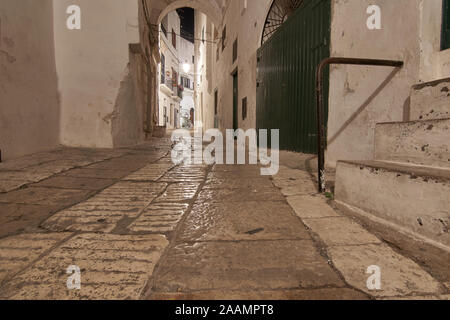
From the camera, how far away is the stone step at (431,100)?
4.96 feet

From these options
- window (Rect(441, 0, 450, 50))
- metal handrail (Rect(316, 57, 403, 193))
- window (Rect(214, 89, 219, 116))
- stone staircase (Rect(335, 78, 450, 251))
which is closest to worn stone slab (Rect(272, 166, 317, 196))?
metal handrail (Rect(316, 57, 403, 193))

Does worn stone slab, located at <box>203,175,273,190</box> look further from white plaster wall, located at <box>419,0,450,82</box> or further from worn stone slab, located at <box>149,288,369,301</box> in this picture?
white plaster wall, located at <box>419,0,450,82</box>

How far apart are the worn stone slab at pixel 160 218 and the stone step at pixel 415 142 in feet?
4.61

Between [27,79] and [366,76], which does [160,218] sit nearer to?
[366,76]

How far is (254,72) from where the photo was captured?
5.76m

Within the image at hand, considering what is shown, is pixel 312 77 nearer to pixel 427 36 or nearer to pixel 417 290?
pixel 427 36

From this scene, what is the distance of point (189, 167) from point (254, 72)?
12.0ft

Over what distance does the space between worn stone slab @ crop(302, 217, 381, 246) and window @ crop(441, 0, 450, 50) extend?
5.19 ft

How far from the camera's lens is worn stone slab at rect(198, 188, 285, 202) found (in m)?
1.75

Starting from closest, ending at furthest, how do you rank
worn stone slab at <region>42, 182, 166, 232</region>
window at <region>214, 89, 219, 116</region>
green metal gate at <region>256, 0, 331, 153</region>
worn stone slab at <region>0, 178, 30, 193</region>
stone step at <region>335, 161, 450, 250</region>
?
stone step at <region>335, 161, 450, 250</region>
worn stone slab at <region>42, 182, 166, 232</region>
worn stone slab at <region>0, 178, 30, 193</region>
green metal gate at <region>256, 0, 331, 153</region>
window at <region>214, 89, 219, 116</region>

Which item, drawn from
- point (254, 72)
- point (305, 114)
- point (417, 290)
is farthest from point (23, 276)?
point (254, 72)

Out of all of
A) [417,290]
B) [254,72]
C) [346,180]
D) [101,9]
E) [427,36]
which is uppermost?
[101,9]

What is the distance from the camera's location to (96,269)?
0.87 metres

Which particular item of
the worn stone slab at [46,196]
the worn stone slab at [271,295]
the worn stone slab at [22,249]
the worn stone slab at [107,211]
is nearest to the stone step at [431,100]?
the worn stone slab at [271,295]
